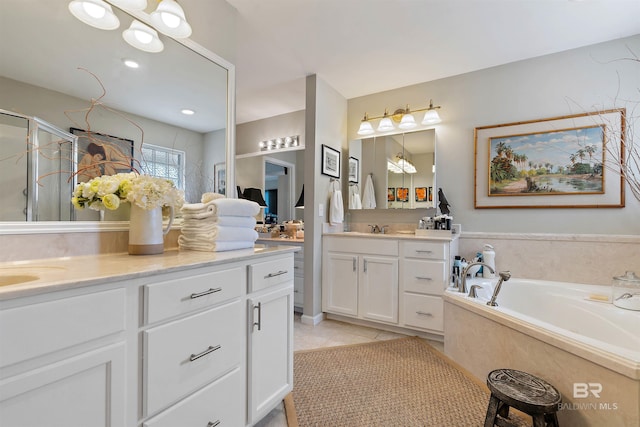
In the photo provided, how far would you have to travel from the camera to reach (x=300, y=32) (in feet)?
7.52

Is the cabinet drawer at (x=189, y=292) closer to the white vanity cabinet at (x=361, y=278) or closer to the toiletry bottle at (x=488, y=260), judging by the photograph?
the white vanity cabinet at (x=361, y=278)

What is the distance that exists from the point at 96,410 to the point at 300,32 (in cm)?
258

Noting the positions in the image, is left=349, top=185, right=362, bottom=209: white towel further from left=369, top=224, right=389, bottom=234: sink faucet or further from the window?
the window

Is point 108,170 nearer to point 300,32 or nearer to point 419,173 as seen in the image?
point 300,32

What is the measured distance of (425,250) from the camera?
2.52 meters

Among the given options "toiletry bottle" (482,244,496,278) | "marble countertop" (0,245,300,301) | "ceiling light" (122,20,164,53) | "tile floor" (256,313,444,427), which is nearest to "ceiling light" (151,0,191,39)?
"ceiling light" (122,20,164,53)

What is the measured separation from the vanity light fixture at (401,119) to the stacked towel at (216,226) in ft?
7.27

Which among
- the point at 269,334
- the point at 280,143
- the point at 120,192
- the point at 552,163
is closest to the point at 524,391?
the point at 269,334

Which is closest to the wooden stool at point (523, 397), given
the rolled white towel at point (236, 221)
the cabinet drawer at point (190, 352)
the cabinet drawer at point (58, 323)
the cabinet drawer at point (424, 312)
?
the cabinet drawer at point (424, 312)

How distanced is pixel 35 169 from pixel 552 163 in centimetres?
353

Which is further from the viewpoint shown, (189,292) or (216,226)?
(216,226)

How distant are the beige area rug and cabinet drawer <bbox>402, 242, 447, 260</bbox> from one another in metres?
0.79

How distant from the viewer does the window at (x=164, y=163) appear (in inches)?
58.5

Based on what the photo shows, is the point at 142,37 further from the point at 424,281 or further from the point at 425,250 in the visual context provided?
the point at 424,281
